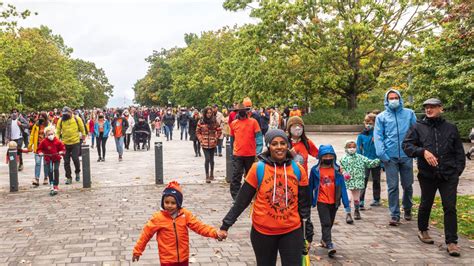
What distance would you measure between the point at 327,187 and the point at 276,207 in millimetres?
1974

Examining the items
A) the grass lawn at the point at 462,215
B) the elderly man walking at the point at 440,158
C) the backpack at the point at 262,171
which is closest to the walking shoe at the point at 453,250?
the elderly man walking at the point at 440,158

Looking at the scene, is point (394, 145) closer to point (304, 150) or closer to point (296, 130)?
point (304, 150)

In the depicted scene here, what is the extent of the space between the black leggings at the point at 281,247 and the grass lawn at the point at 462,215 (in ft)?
11.8

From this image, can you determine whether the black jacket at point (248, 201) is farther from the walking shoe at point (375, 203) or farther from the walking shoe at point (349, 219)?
the walking shoe at point (375, 203)

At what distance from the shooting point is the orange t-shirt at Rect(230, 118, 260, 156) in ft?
28.4

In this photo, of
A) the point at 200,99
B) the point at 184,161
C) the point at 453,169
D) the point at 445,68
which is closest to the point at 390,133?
the point at 453,169

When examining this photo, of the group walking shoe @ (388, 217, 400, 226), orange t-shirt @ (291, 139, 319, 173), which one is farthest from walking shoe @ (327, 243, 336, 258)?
walking shoe @ (388, 217, 400, 226)

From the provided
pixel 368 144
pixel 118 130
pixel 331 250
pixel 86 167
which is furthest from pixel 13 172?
pixel 331 250

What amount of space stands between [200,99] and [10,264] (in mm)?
54496

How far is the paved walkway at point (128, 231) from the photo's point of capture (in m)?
5.71

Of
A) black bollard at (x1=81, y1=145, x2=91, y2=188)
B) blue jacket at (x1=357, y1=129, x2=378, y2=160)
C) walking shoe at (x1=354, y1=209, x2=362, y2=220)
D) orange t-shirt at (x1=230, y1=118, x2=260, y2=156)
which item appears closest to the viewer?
walking shoe at (x1=354, y1=209, x2=362, y2=220)

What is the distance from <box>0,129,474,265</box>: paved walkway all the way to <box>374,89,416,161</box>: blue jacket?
1.06 metres

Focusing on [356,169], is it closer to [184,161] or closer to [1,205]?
[1,205]

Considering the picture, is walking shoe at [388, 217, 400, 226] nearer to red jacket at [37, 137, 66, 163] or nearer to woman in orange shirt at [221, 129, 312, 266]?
woman in orange shirt at [221, 129, 312, 266]
